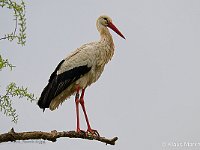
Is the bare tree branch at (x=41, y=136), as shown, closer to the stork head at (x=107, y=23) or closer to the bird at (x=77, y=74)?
the bird at (x=77, y=74)

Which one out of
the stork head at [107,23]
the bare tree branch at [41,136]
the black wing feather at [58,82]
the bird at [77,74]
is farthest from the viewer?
the stork head at [107,23]

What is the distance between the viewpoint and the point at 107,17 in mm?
7164

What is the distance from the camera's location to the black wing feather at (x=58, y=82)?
596cm

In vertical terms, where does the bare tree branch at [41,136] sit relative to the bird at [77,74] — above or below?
below

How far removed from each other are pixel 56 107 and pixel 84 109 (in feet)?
1.57

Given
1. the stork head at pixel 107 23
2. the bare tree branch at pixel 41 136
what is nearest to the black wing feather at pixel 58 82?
the bare tree branch at pixel 41 136

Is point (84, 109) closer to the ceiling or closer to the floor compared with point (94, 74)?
closer to the floor

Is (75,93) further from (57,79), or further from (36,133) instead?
(36,133)

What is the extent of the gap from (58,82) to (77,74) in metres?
0.35

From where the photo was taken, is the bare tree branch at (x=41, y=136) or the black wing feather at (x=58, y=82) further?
the black wing feather at (x=58, y=82)

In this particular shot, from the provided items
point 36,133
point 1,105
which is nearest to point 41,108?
point 36,133

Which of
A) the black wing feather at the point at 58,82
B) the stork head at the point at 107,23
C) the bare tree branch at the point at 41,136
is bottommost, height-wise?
the bare tree branch at the point at 41,136

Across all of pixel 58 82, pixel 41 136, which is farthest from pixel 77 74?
pixel 41 136

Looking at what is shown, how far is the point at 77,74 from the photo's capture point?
629 centimetres
